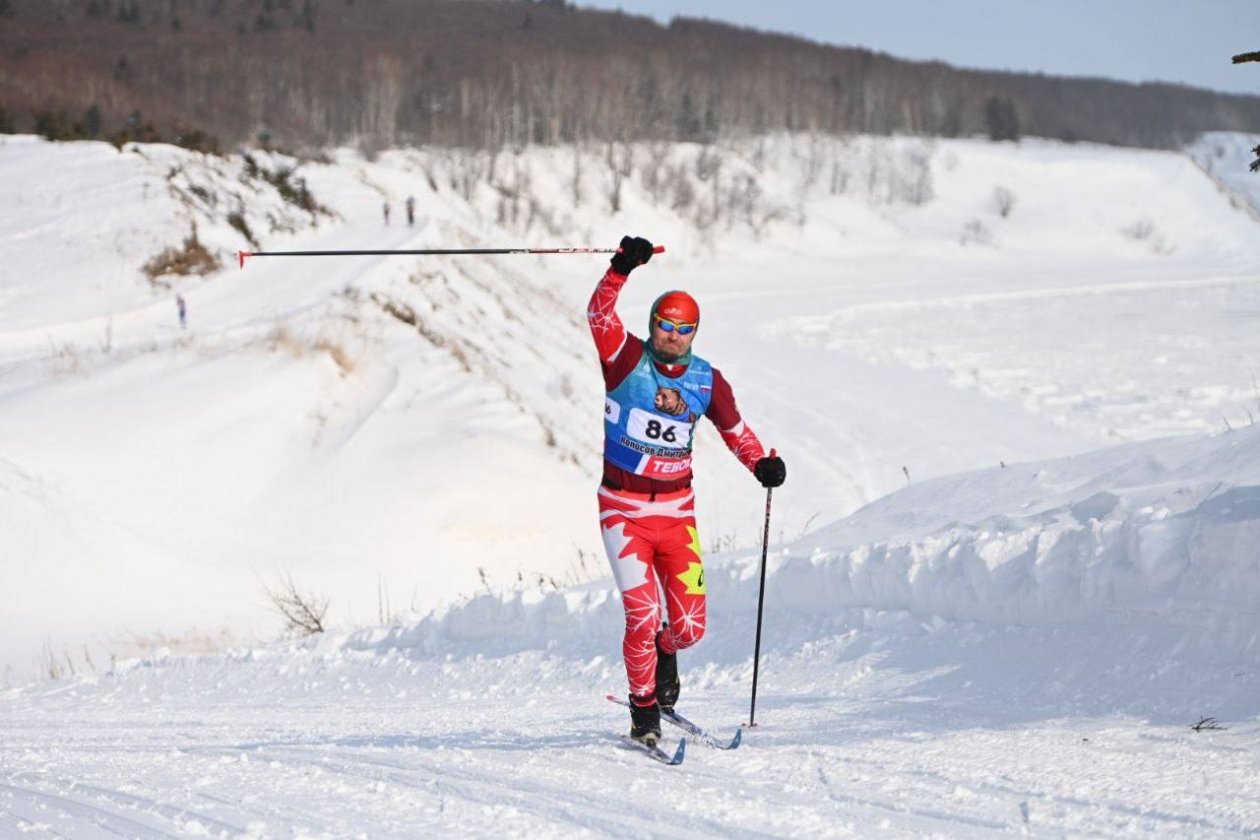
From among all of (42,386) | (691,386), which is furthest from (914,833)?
(42,386)

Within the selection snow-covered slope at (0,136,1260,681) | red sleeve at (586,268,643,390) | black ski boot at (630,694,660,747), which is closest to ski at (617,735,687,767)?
black ski boot at (630,694,660,747)

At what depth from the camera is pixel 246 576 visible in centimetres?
1703

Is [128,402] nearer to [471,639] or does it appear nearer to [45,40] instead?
[471,639]

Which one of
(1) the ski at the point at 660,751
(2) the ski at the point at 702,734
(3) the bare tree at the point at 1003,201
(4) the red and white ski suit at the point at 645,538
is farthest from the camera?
(3) the bare tree at the point at 1003,201

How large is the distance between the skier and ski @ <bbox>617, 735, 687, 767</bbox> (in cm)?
5

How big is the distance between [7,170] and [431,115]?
56.9 meters

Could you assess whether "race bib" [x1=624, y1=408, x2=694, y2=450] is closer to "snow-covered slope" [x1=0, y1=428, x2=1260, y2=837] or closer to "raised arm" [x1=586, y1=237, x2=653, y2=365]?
"raised arm" [x1=586, y1=237, x2=653, y2=365]

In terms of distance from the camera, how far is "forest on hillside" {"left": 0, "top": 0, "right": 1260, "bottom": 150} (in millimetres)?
84269

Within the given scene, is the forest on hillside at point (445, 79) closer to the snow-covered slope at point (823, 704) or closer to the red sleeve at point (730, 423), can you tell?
the snow-covered slope at point (823, 704)

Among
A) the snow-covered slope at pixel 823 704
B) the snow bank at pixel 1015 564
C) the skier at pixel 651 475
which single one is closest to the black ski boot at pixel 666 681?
the skier at pixel 651 475

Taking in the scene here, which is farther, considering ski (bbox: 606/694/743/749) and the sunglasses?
the sunglasses

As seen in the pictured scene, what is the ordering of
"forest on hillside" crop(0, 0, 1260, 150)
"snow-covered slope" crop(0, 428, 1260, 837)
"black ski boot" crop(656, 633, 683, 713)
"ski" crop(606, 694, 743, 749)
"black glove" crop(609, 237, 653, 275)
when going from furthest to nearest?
"forest on hillside" crop(0, 0, 1260, 150), "black ski boot" crop(656, 633, 683, 713), "black glove" crop(609, 237, 653, 275), "ski" crop(606, 694, 743, 749), "snow-covered slope" crop(0, 428, 1260, 837)

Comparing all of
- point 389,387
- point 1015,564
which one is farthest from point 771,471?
point 389,387

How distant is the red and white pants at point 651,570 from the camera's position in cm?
589
